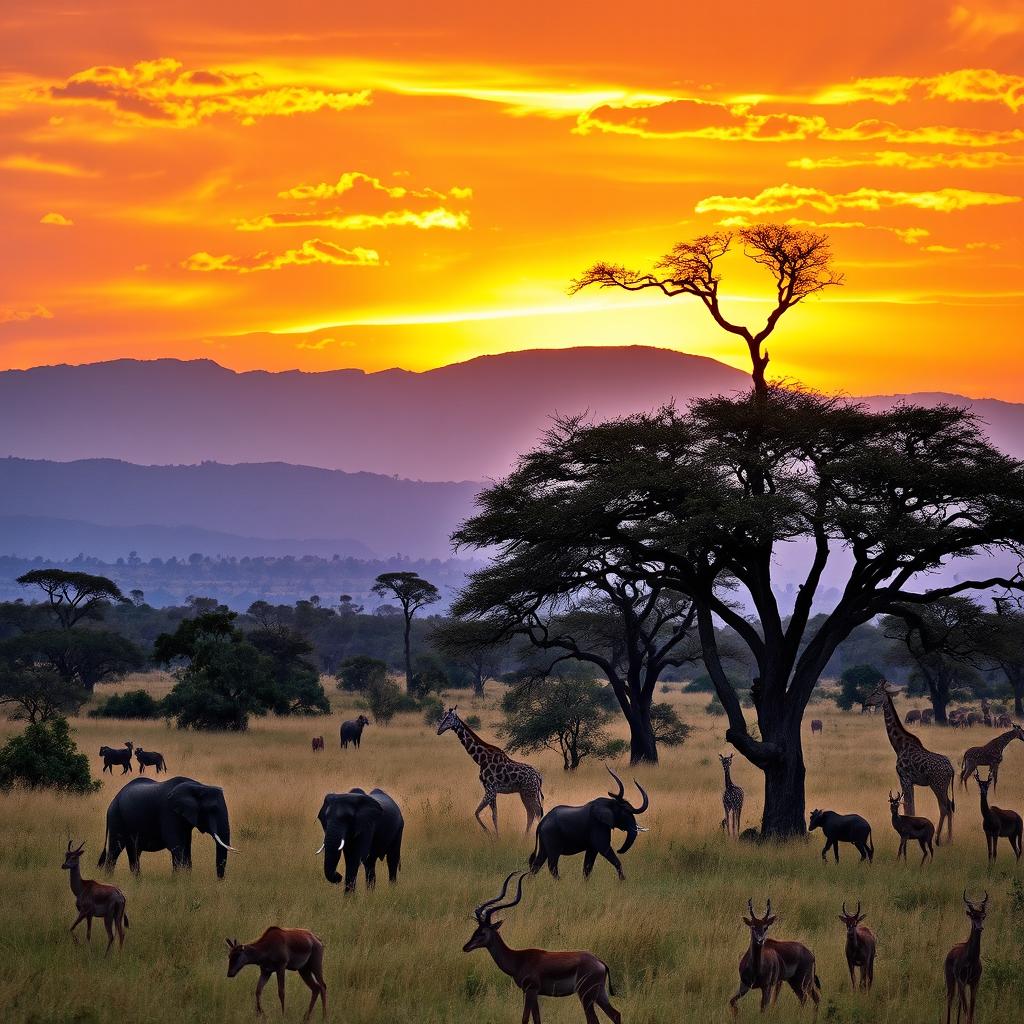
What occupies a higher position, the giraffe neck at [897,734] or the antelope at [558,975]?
the giraffe neck at [897,734]

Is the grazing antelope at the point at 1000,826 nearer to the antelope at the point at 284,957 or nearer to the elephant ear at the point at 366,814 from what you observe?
the elephant ear at the point at 366,814

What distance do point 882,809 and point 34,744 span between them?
54.5 feet

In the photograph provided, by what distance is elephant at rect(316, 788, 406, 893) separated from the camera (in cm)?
1719

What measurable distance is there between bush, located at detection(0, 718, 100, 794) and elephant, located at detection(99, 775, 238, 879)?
8280mm

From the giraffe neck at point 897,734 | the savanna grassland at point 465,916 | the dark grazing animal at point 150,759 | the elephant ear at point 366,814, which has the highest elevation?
the giraffe neck at point 897,734

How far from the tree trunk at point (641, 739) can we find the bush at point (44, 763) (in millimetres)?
14400

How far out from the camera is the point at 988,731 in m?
49.2

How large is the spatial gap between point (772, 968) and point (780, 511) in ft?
34.5

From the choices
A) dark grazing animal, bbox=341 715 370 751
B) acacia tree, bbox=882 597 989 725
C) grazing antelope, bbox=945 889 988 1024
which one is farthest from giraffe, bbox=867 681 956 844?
dark grazing animal, bbox=341 715 370 751

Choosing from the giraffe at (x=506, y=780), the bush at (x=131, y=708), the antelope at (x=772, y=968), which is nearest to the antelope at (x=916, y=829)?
the giraffe at (x=506, y=780)

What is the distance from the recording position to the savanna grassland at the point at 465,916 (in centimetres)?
1252

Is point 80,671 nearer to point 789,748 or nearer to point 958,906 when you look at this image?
point 789,748

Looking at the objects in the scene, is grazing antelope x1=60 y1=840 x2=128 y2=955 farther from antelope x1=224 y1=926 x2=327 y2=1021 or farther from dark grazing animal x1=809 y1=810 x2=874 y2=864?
dark grazing animal x1=809 y1=810 x2=874 y2=864

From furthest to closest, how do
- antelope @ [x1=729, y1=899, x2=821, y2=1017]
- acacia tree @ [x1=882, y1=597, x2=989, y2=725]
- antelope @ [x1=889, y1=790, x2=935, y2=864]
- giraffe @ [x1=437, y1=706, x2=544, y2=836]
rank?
acacia tree @ [x1=882, y1=597, x2=989, y2=725] → giraffe @ [x1=437, y1=706, x2=544, y2=836] → antelope @ [x1=889, y1=790, x2=935, y2=864] → antelope @ [x1=729, y1=899, x2=821, y2=1017]
